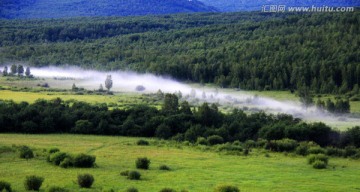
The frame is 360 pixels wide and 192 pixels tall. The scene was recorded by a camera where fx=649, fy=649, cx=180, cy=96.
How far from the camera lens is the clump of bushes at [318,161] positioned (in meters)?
50.0

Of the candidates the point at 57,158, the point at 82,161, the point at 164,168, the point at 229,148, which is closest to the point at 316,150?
the point at 229,148

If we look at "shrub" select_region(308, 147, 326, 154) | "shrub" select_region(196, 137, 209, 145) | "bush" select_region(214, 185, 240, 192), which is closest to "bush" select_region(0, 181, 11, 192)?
"bush" select_region(214, 185, 240, 192)

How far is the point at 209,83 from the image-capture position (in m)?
131

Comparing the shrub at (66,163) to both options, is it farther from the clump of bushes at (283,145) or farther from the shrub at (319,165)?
the clump of bushes at (283,145)

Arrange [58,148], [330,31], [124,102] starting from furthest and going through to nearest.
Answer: [330,31], [124,102], [58,148]

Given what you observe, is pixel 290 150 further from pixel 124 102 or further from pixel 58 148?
pixel 124 102

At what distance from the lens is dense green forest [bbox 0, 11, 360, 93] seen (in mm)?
118375

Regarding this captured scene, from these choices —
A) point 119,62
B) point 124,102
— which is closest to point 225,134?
point 124,102

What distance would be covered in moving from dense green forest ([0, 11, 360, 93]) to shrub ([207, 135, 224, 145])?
51.3 meters

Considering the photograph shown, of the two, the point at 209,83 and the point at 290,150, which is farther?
the point at 209,83

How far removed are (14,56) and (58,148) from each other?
12657cm

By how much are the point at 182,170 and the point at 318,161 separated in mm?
10849

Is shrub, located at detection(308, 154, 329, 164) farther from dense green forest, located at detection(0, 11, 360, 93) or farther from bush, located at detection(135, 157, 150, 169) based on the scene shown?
dense green forest, located at detection(0, 11, 360, 93)

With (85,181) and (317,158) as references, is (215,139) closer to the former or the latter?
(317,158)
